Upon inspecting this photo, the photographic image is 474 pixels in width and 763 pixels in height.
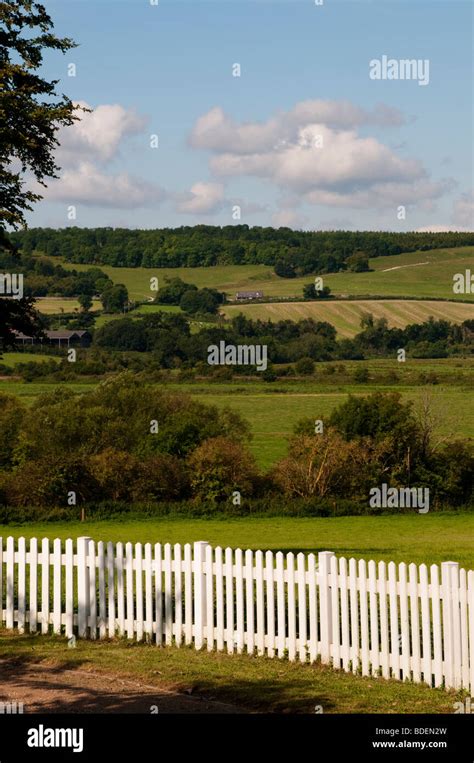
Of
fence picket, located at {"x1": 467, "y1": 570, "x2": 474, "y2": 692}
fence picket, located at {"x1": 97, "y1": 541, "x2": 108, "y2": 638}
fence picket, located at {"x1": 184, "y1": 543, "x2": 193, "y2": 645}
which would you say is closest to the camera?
fence picket, located at {"x1": 467, "y1": 570, "x2": 474, "y2": 692}

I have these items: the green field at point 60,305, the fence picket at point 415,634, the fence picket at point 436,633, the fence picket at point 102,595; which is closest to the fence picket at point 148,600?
the fence picket at point 102,595

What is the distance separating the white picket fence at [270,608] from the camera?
38.5 feet

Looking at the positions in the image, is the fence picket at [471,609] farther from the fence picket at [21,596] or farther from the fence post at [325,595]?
the fence picket at [21,596]

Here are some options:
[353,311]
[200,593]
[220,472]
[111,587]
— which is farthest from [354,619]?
[353,311]

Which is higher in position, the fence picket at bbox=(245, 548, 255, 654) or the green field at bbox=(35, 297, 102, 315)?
the green field at bbox=(35, 297, 102, 315)

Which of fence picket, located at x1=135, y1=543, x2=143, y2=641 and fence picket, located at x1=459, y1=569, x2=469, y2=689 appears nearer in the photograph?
fence picket, located at x1=459, y1=569, x2=469, y2=689

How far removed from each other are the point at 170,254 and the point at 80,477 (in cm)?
15139

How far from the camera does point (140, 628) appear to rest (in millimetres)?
14195

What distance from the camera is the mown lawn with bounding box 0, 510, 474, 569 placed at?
30.7m

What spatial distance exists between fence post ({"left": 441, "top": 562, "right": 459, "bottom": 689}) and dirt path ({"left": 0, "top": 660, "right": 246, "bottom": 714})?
7.47ft

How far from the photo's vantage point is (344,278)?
7160 inches

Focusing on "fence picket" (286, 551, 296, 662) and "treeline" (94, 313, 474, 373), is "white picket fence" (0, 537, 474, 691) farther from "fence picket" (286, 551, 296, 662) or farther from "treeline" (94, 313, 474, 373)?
"treeline" (94, 313, 474, 373)

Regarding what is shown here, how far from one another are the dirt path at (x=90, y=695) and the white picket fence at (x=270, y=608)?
1779mm

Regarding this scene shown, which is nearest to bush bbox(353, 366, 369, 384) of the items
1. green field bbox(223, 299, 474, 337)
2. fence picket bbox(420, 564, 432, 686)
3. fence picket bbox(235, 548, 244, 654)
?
green field bbox(223, 299, 474, 337)
